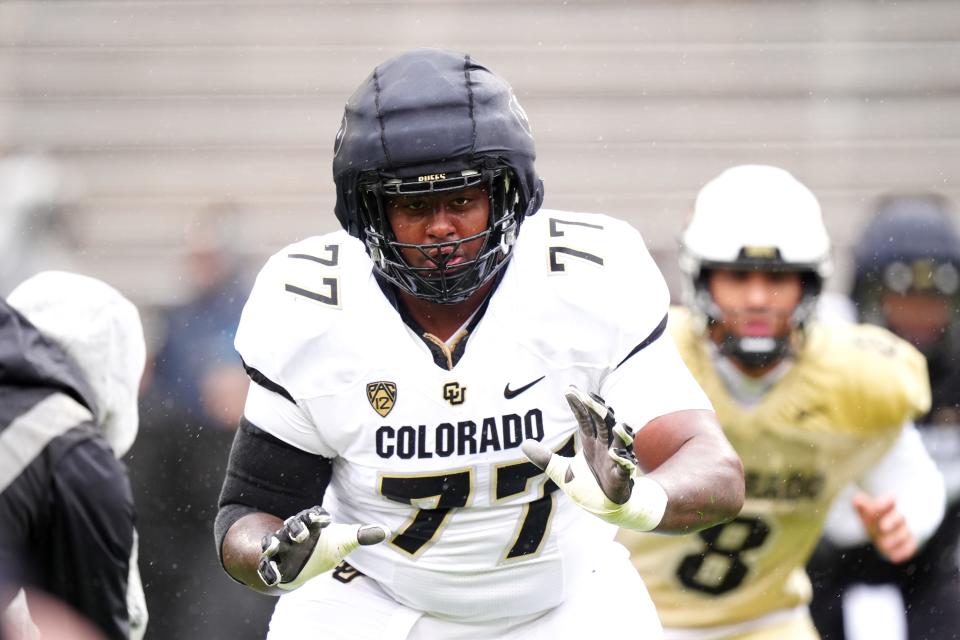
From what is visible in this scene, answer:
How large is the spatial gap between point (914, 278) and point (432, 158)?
292 cm

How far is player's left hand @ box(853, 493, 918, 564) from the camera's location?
12.3ft

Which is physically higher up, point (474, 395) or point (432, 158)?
point (432, 158)

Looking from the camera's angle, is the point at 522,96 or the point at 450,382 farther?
the point at 522,96

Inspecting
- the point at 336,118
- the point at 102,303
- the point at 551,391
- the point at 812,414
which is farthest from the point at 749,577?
the point at 336,118

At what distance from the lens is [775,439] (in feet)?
13.4

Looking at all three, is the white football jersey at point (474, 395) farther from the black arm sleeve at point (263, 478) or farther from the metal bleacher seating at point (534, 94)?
the metal bleacher seating at point (534, 94)

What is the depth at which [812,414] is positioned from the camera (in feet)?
13.5

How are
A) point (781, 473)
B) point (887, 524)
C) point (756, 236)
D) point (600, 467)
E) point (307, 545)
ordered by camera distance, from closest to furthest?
1. point (600, 467)
2. point (307, 545)
3. point (887, 524)
4. point (781, 473)
5. point (756, 236)

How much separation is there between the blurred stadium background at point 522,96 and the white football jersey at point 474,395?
4270 mm

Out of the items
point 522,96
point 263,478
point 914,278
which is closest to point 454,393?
point 263,478

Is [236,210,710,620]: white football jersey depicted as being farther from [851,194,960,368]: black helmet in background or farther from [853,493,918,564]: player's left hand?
[851,194,960,368]: black helmet in background

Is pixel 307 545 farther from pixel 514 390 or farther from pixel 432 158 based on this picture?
pixel 432 158

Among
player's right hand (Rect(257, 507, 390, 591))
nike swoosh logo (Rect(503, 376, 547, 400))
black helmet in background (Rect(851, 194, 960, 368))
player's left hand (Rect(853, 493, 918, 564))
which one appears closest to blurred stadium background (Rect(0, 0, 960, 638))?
black helmet in background (Rect(851, 194, 960, 368))

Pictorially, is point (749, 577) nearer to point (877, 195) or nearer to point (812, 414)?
point (812, 414)
